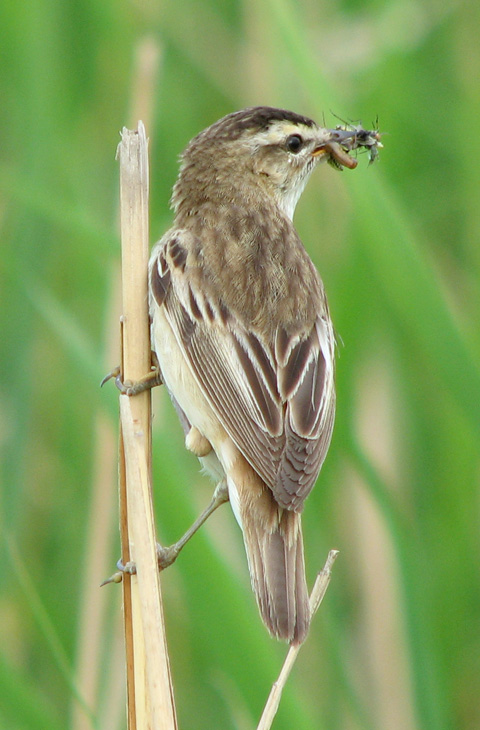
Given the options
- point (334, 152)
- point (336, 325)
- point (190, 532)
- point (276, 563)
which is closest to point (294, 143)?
point (334, 152)

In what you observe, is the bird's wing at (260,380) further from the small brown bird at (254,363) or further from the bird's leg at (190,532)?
the bird's leg at (190,532)

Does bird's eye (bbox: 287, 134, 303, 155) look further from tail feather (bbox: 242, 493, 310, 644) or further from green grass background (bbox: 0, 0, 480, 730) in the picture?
tail feather (bbox: 242, 493, 310, 644)

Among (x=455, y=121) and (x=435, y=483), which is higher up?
(x=455, y=121)

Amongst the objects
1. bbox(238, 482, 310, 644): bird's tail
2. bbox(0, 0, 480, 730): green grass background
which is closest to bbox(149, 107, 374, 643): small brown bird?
bbox(238, 482, 310, 644): bird's tail

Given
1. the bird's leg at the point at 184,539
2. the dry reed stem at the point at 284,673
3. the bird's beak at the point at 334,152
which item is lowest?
the dry reed stem at the point at 284,673

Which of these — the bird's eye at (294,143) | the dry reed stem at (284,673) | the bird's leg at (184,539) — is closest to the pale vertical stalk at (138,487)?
the dry reed stem at (284,673)

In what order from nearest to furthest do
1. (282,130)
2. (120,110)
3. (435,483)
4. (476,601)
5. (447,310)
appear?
(447,310)
(282,130)
(476,601)
(435,483)
(120,110)

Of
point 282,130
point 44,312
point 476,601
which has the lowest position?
point 476,601

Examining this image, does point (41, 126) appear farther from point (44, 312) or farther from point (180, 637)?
point (180, 637)

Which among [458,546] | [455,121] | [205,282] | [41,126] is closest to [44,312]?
[205,282]
